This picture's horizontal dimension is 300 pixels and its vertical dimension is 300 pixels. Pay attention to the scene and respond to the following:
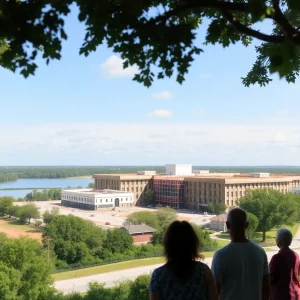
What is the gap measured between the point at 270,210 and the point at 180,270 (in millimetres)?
24758

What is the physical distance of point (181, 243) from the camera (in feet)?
5.36

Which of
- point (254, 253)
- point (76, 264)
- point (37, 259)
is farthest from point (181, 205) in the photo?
point (254, 253)

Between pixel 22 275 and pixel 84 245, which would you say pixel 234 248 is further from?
pixel 84 245

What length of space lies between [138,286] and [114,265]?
27.1 ft

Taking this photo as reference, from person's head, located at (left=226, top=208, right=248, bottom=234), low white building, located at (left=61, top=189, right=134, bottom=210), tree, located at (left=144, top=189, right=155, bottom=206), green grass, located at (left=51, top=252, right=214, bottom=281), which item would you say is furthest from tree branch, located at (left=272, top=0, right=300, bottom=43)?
tree, located at (left=144, top=189, right=155, bottom=206)

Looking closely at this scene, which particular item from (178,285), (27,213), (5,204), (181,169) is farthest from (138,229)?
(181,169)

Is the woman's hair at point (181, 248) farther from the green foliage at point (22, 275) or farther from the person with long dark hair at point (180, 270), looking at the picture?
the green foliage at point (22, 275)

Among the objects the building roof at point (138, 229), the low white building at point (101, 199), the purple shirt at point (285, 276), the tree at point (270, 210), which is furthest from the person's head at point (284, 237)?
the low white building at point (101, 199)

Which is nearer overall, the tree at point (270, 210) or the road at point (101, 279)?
the road at point (101, 279)

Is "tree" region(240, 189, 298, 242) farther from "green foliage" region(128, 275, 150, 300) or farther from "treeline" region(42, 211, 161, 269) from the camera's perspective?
"green foliage" region(128, 275, 150, 300)

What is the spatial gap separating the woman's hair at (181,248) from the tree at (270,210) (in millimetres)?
24026

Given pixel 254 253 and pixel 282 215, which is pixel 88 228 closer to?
pixel 282 215

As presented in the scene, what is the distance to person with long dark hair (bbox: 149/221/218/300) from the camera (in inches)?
64.7

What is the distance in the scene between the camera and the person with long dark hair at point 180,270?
1644mm
